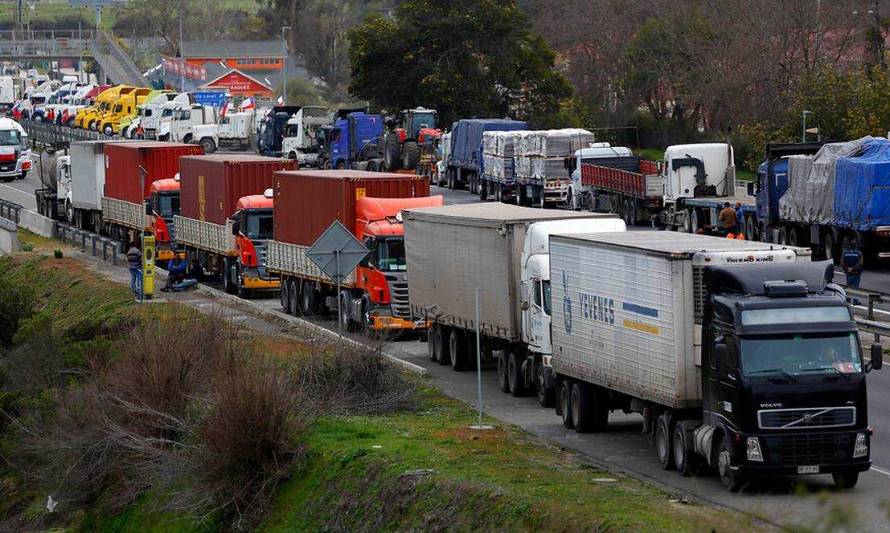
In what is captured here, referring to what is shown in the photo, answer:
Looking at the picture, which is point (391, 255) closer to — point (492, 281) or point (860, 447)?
point (492, 281)

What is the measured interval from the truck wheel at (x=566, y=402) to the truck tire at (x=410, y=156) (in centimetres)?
5146

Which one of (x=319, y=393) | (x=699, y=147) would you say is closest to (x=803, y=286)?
(x=319, y=393)

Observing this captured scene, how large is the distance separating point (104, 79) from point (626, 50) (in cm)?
6331

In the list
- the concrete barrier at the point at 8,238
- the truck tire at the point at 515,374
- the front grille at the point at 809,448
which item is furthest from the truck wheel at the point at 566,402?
the concrete barrier at the point at 8,238

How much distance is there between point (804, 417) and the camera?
16.8 metres

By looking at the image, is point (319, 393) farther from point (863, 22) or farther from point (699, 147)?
point (863, 22)

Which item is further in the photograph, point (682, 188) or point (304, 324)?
point (682, 188)

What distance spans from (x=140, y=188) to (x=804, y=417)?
126 feet

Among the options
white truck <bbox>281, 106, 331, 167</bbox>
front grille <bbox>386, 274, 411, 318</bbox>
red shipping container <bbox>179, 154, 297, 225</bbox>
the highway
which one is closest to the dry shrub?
the highway

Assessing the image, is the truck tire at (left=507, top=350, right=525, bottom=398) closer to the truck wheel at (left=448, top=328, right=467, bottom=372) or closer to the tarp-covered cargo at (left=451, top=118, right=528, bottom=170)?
the truck wheel at (left=448, top=328, right=467, bottom=372)

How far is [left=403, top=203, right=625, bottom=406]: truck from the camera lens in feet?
80.1

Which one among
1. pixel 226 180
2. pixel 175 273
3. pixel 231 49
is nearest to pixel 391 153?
pixel 175 273

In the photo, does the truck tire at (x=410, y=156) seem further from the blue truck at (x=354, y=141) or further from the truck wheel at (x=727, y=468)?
the truck wheel at (x=727, y=468)

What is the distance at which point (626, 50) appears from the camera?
8462 centimetres
